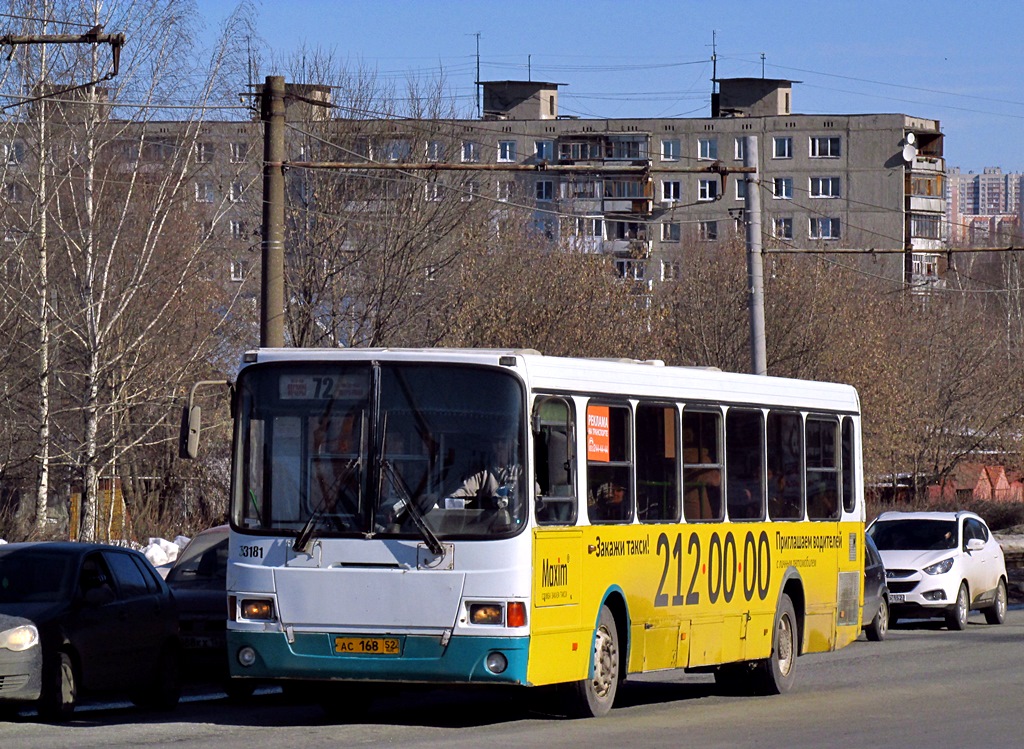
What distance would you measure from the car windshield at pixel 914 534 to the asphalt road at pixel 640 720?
893 cm

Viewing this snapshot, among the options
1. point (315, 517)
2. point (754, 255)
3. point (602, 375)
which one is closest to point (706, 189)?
point (754, 255)

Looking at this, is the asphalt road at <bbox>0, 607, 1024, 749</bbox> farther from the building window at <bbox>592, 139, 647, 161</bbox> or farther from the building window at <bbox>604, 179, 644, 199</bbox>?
the building window at <bbox>592, 139, 647, 161</bbox>

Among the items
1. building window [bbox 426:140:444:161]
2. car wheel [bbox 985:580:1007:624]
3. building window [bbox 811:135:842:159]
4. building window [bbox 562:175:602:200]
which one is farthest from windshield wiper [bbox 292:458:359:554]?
building window [bbox 811:135:842:159]

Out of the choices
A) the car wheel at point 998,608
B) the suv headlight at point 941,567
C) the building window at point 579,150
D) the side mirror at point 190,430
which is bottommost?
the car wheel at point 998,608

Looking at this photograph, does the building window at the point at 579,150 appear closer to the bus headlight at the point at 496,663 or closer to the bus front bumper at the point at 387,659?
the bus front bumper at the point at 387,659

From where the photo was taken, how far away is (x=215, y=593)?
1560 cm

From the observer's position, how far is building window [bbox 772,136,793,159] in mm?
104000

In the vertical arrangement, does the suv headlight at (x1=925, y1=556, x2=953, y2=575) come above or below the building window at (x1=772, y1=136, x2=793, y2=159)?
below

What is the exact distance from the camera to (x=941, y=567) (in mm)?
25094

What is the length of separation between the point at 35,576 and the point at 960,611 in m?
15.9

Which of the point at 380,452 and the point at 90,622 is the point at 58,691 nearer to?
the point at 90,622

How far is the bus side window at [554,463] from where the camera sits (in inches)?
447

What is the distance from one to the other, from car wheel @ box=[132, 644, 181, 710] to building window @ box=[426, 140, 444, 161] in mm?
24596

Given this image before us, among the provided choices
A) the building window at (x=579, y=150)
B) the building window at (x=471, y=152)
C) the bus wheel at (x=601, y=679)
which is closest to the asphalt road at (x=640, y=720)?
the bus wheel at (x=601, y=679)
